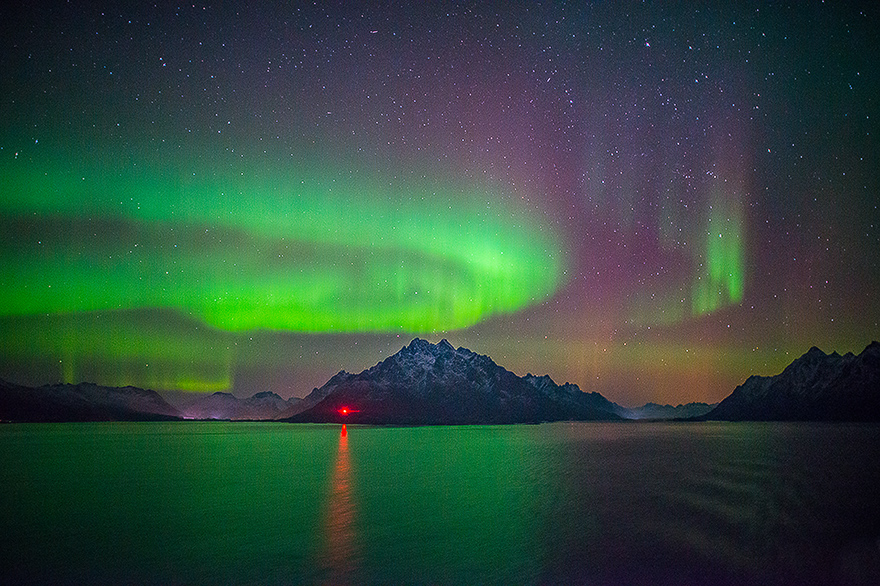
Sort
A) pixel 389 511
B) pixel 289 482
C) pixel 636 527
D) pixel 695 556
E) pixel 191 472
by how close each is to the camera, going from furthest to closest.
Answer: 1. pixel 191 472
2. pixel 289 482
3. pixel 389 511
4. pixel 636 527
5. pixel 695 556

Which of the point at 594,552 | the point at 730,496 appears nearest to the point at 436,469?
the point at 730,496

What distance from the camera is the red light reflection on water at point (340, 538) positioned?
1818 cm

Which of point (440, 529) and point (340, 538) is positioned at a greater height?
point (340, 538)

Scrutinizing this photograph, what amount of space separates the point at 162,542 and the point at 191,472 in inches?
1319

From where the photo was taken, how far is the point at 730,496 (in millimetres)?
36344

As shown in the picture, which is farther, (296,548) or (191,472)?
(191,472)

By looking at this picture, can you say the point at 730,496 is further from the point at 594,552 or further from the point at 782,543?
the point at 594,552

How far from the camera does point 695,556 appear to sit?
2012 centimetres

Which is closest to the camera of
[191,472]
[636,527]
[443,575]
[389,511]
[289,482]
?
[443,575]

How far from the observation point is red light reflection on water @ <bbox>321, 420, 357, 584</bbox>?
59.6ft

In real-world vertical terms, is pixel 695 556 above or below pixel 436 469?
above

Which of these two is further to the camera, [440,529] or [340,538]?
[440,529]

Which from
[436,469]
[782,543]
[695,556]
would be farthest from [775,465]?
[695,556]

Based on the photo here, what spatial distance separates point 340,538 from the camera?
23.6 meters
